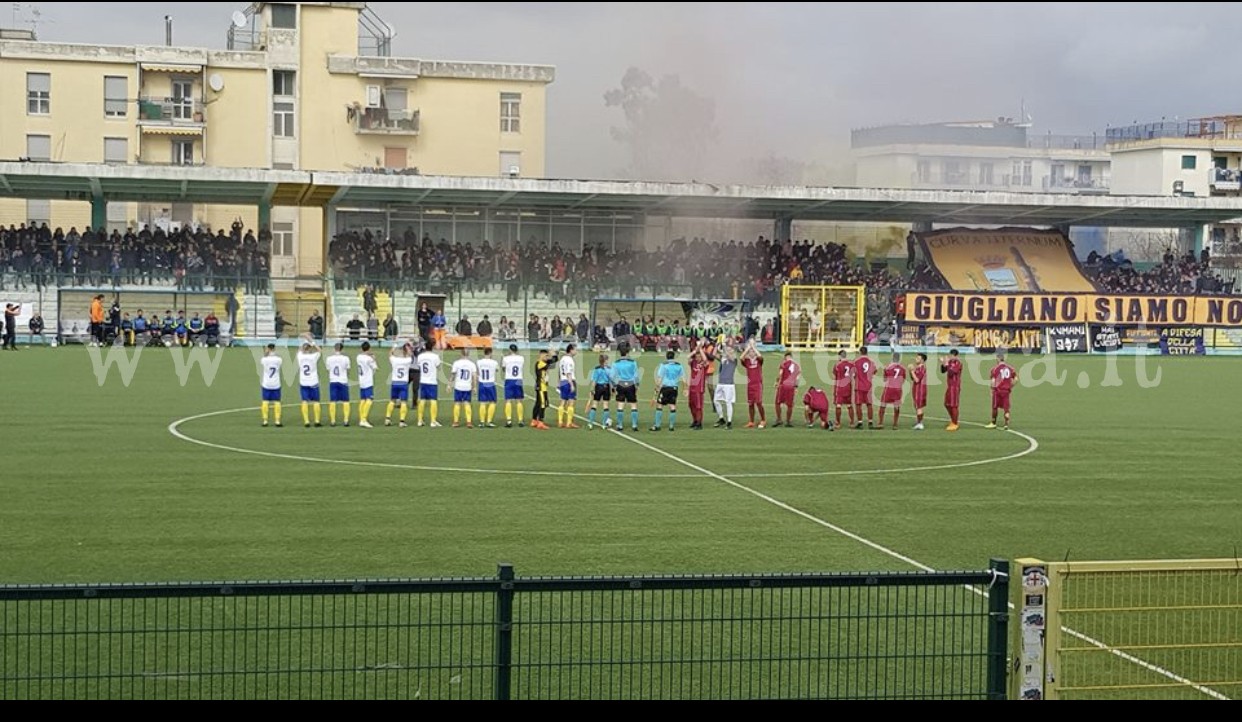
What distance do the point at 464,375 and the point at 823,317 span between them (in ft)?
105

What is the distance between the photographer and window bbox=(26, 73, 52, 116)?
7162 cm

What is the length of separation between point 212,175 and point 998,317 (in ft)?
102

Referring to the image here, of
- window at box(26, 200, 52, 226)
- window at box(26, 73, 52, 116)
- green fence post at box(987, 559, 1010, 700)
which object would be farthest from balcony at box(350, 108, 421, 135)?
green fence post at box(987, 559, 1010, 700)

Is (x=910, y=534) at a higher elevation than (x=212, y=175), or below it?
below

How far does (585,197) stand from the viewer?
193ft

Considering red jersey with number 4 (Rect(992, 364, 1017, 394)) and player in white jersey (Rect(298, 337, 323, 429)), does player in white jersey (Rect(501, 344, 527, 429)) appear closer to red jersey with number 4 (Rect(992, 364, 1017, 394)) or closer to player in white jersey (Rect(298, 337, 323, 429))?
player in white jersey (Rect(298, 337, 323, 429))

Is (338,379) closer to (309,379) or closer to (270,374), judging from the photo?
(309,379)

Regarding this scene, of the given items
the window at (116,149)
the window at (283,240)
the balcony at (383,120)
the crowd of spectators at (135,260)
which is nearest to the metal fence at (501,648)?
the crowd of spectators at (135,260)

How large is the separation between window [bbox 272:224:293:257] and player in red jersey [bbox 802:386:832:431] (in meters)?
47.6

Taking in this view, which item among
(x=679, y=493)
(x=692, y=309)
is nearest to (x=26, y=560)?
(x=679, y=493)

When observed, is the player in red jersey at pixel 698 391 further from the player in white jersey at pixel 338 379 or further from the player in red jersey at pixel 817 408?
the player in white jersey at pixel 338 379

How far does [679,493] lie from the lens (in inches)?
749
